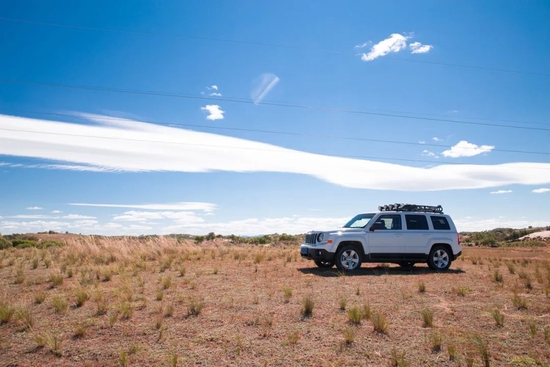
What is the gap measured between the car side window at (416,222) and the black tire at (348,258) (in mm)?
2279

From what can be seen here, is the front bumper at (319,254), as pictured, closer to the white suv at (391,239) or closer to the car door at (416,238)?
the white suv at (391,239)

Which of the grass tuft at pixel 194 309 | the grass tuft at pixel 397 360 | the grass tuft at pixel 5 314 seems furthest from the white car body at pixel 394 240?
the grass tuft at pixel 5 314

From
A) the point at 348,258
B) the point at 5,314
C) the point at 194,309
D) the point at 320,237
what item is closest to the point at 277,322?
the point at 194,309

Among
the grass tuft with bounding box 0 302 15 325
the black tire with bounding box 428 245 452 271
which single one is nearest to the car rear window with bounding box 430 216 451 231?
the black tire with bounding box 428 245 452 271

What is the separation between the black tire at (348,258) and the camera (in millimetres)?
13273

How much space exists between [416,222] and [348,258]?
297cm

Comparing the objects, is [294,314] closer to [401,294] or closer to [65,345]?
[401,294]

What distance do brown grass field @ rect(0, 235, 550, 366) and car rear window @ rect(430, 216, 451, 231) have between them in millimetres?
2428

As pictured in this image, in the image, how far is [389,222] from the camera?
13.8 m

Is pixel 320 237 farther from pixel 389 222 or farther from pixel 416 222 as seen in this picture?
pixel 416 222

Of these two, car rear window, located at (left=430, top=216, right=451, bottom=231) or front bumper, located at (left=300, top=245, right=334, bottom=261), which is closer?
front bumper, located at (left=300, top=245, right=334, bottom=261)

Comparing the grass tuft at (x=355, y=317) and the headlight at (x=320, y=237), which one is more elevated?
the headlight at (x=320, y=237)

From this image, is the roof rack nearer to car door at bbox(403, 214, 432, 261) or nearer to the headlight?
car door at bbox(403, 214, 432, 261)

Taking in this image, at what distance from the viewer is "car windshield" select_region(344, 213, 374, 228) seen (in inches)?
552
